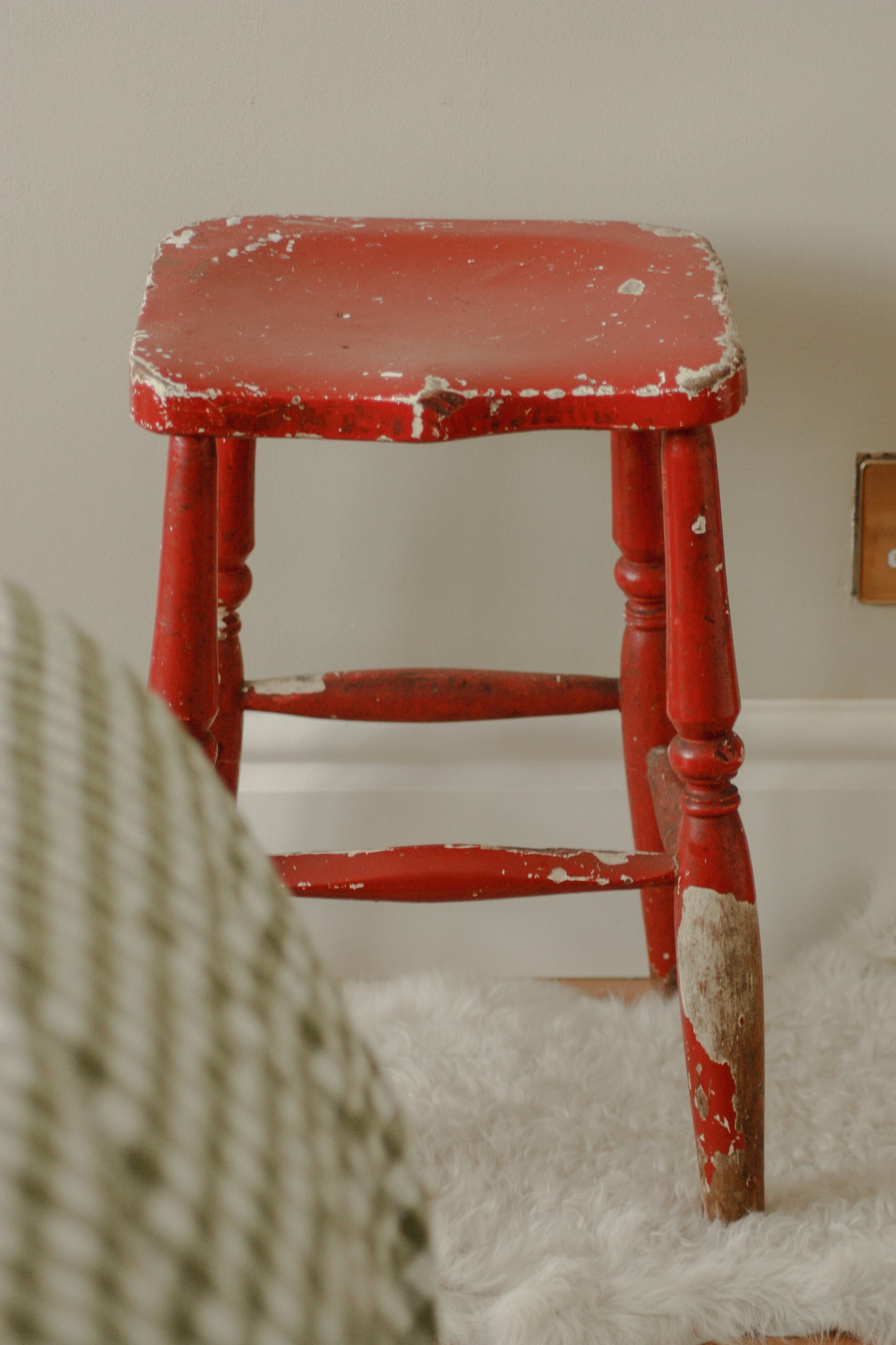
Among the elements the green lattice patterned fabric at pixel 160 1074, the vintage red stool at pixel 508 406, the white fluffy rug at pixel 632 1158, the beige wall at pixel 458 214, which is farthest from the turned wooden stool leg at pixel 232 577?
the green lattice patterned fabric at pixel 160 1074

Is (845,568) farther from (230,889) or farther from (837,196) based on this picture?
(230,889)

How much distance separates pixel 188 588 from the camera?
0.61 metres

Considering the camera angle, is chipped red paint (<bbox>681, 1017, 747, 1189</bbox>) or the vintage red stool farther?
chipped red paint (<bbox>681, 1017, 747, 1189</bbox>)

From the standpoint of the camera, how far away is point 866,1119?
2.45 ft

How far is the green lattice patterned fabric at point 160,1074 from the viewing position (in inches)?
4.8

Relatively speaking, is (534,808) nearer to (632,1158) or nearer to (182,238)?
(632,1158)

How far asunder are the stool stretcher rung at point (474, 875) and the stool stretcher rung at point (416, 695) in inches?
6.2

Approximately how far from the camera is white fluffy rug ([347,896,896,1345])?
604mm

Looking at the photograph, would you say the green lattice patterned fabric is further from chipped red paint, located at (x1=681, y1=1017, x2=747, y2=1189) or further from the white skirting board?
the white skirting board

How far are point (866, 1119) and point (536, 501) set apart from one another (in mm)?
460

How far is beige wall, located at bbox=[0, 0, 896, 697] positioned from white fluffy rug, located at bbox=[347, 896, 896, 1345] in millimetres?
244

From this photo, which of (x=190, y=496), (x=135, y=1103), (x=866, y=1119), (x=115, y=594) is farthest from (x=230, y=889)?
Result: (x=115, y=594)

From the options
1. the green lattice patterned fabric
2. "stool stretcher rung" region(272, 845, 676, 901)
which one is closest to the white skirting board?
"stool stretcher rung" region(272, 845, 676, 901)

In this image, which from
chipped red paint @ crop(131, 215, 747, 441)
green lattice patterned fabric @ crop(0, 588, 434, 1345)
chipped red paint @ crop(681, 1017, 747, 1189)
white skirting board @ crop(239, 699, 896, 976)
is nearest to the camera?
green lattice patterned fabric @ crop(0, 588, 434, 1345)
